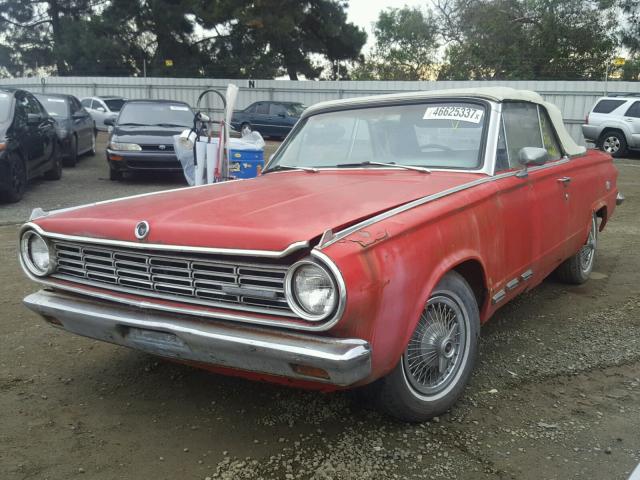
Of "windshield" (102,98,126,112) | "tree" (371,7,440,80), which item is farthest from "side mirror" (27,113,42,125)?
"tree" (371,7,440,80)

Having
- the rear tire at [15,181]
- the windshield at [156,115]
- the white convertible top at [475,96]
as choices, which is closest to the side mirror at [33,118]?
the rear tire at [15,181]

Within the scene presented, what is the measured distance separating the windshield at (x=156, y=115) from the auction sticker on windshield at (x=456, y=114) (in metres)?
8.49

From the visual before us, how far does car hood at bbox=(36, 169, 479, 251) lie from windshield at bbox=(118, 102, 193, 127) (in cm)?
821

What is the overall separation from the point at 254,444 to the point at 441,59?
4109 cm

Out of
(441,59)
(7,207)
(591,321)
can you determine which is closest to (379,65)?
(441,59)

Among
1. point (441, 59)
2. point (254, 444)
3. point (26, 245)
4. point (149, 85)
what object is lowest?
point (254, 444)

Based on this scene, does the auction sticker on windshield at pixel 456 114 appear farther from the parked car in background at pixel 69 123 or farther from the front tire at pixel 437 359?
the parked car in background at pixel 69 123

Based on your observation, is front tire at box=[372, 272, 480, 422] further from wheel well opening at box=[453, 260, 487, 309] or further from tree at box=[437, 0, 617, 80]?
tree at box=[437, 0, 617, 80]

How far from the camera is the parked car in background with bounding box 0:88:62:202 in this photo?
8406 mm

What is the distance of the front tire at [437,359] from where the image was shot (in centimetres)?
274

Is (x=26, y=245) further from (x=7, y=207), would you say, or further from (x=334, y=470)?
(x=7, y=207)

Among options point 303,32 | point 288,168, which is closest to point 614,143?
point 288,168

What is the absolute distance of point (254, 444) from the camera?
2.75 m

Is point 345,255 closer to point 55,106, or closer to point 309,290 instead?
point 309,290
